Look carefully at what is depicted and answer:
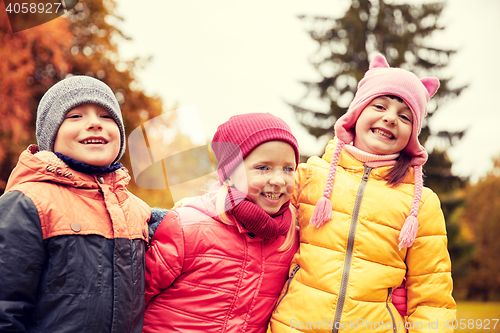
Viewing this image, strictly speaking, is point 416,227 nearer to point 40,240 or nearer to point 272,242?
point 272,242

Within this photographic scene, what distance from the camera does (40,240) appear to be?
1610 mm

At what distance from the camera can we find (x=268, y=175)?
2146mm

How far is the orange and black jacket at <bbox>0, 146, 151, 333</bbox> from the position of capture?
1.55m

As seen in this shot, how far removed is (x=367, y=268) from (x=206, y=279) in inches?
35.4

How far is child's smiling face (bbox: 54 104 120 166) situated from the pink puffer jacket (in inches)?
21.1

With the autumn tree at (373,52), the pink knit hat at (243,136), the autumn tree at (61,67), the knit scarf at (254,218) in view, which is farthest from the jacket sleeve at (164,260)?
the autumn tree at (373,52)

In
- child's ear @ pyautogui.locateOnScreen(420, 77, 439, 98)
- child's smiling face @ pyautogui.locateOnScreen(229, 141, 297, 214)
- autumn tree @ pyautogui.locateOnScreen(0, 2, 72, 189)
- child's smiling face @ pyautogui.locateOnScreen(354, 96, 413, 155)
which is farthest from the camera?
autumn tree @ pyautogui.locateOnScreen(0, 2, 72, 189)

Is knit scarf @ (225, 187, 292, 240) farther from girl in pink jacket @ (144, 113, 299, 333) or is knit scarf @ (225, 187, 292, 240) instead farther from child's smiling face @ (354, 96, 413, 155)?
child's smiling face @ (354, 96, 413, 155)

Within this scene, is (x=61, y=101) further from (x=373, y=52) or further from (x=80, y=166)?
(x=373, y=52)

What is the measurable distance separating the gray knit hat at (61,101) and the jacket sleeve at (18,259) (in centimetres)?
37

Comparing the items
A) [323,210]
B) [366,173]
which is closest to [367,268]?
[323,210]

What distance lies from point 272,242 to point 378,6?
36.0 ft

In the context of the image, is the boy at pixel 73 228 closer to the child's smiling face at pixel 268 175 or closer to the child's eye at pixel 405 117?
the child's smiling face at pixel 268 175

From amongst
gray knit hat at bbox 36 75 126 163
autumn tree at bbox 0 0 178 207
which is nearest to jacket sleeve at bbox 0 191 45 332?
gray knit hat at bbox 36 75 126 163
